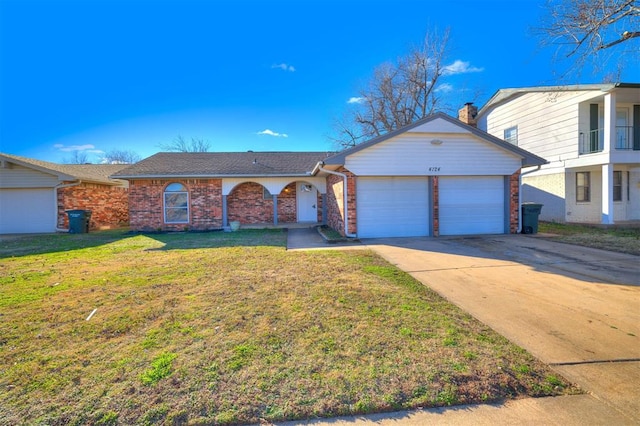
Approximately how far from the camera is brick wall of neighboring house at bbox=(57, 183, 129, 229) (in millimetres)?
14578

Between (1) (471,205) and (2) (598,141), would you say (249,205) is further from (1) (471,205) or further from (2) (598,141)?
(2) (598,141)

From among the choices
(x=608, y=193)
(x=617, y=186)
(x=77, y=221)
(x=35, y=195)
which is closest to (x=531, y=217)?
(x=608, y=193)

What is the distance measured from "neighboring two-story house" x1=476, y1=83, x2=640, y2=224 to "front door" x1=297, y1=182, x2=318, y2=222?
372 inches

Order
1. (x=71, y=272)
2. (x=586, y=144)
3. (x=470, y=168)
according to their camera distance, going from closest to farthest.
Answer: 1. (x=71, y=272)
2. (x=470, y=168)
3. (x=586, y=144)

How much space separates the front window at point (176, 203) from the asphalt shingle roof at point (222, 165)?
836 mm

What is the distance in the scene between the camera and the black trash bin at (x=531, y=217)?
36.9 feet

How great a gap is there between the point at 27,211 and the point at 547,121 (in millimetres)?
24697

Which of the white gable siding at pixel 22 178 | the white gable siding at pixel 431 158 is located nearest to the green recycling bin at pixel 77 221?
the white gable siding at pixel 22 178

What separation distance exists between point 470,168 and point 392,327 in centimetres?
918

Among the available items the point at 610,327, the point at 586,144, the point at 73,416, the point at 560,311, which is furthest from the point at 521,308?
the point at 586,144

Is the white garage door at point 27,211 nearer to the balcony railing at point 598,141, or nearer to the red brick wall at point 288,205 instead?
the red brick wall at point 288,205

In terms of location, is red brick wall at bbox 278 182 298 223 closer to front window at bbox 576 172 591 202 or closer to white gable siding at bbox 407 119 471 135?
white gable siding at bbox 407 119 471 135

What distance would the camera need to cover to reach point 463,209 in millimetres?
11273

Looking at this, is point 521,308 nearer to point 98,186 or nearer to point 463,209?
point 463,209
